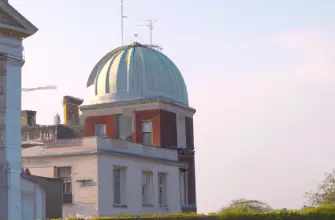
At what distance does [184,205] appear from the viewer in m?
54.4

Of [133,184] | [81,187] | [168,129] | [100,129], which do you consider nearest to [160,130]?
[168,129]

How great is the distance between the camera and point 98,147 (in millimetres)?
45469

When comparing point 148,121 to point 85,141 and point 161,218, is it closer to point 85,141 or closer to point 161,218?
point 85,141

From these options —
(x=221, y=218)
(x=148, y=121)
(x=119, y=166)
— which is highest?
(x=148, y=121)

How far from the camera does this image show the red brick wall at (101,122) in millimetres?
54438

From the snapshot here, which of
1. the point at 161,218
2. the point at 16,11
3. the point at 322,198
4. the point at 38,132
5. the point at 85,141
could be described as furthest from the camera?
the point at 38,132

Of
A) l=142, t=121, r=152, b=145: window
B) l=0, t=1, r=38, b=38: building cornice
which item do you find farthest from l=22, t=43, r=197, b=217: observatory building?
l=0, t=1, r=38, b=38: building cornice

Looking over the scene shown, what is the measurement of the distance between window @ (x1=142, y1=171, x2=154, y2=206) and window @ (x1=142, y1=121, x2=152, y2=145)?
4643 millimetres

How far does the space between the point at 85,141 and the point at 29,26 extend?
13406 millimetres

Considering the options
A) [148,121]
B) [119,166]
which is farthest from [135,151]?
[148,121]

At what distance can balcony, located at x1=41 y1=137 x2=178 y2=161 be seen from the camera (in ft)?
150

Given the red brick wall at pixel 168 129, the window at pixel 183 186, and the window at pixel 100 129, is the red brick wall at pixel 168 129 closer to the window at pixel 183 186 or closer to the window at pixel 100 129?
the window at pixel 183 186

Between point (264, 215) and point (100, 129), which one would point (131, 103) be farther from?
point (264, 215)

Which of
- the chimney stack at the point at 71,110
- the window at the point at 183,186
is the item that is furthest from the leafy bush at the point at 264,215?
the chimney stack at the point at 71,110
